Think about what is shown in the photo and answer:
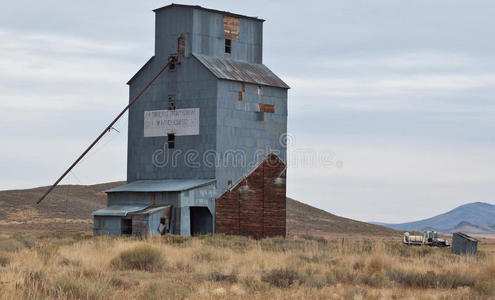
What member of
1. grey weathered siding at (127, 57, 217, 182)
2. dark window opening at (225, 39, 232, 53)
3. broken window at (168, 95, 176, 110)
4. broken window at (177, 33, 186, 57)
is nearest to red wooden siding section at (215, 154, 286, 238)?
grey weathered siding at (127, 57, 217, 182)

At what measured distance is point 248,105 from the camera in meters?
42.6

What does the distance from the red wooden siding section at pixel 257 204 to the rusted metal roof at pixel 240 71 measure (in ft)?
14.1

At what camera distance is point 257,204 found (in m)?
43.0

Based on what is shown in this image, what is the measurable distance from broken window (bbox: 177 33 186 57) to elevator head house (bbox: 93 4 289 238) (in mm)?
28

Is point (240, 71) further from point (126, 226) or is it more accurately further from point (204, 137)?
point (126, 226)

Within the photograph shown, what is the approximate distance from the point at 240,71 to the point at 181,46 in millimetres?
3550

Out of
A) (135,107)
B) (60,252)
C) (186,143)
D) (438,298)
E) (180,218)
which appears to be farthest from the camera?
(135,107)

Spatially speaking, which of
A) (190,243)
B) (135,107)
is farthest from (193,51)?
(190,243)

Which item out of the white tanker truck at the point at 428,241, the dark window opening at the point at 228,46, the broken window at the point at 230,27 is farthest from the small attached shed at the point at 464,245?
the broken window at the point at 230,27

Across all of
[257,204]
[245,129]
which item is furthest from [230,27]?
[257,204]

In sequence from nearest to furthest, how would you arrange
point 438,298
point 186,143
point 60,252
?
point 438,298
point 60,252
point 186,143

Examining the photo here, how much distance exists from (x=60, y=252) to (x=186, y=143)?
694 inches

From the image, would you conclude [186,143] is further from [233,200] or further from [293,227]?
[293,227]

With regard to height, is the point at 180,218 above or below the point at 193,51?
below
